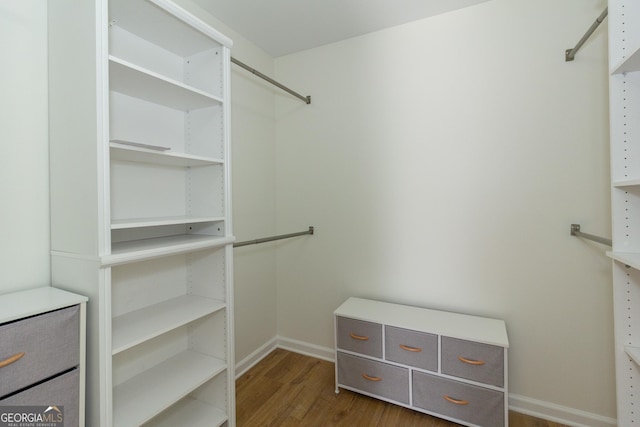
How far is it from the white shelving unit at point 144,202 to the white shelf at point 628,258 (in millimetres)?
1703

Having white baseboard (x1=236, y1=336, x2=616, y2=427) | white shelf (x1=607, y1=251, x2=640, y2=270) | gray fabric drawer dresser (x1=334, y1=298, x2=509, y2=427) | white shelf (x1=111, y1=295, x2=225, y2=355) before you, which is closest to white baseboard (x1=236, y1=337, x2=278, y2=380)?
white baseboard (x1=236, y1=336, x2=616, y2=427)

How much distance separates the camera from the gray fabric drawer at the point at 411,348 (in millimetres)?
→ 1710

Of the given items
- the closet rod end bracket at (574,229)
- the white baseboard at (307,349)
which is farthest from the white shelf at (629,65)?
the white baseboard at (307,349)

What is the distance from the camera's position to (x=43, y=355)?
0.95 metres

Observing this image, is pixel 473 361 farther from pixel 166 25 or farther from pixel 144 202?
pixel 166 25

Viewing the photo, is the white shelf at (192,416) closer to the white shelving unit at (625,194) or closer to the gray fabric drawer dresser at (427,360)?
the gray fabric drawer dresser at (427,360)

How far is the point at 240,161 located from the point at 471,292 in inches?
74.5

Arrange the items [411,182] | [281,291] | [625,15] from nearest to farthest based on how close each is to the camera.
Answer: [625,15] → [411,182] → [281,291]

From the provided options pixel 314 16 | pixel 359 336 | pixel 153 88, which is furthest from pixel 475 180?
pixel 153 88

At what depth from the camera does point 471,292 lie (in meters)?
1.93

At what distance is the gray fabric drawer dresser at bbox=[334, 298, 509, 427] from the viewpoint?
158 cm

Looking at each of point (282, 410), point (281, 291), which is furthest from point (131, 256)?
point (281, 291)

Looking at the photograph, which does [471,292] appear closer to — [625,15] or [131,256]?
[625,15]

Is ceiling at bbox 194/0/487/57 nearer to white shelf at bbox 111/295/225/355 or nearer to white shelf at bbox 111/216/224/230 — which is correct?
white shelf at bbox 111/216/224/230
